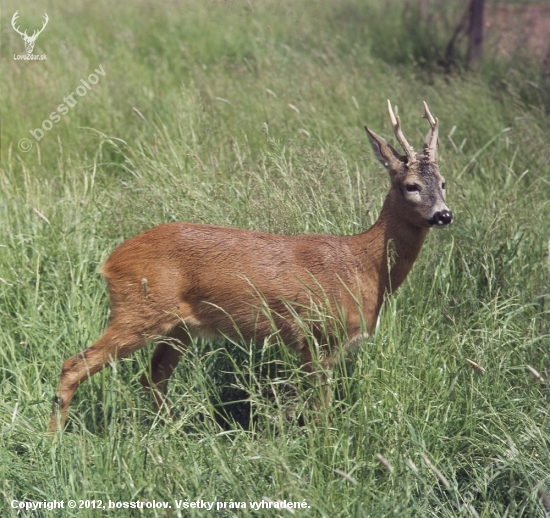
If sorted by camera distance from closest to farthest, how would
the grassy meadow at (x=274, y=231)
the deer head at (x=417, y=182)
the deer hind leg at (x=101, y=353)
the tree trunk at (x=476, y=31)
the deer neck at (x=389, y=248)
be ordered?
the grassy meadow at (x=274, y=231)
the deer hind leg at (x=101, y=353)
the deer head at (x=417, y=182)
the deer neck at (x=389, y=248)
the tree trunk at (x=476, y=31)

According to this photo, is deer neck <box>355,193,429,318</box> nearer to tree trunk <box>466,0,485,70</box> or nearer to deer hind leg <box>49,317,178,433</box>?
deer hind leg <box>49,317,178,433</box>

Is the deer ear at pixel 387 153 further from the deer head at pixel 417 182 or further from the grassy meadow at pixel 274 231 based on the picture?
the grassy meadow at pixel 274 231

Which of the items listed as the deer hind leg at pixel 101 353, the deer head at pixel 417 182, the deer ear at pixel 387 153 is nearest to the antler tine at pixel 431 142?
the deer head at pixel 417 182

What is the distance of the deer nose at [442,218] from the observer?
4020 millimetres

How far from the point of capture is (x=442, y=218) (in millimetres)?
4031

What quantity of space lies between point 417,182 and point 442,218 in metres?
0.25

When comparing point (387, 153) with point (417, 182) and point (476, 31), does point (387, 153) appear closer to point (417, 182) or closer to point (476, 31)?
point (417, 182)

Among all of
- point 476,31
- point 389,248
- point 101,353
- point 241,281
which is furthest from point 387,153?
point 476,31

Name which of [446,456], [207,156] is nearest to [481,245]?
[446,456]

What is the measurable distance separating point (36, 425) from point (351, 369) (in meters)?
1.43

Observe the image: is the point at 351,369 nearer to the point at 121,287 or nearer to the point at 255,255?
the point at 255,255

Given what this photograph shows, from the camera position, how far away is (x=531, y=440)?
143 inches

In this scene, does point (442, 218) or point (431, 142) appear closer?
point (442, 218)

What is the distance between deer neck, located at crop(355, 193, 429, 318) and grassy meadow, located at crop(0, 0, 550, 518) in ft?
0.43
